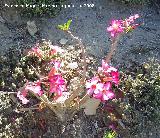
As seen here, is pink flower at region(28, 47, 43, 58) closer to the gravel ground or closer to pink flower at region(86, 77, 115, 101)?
the gravel ground

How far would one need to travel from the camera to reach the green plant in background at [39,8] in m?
5.14

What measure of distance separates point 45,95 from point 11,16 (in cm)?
143

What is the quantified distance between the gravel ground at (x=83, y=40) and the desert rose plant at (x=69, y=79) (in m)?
0.14

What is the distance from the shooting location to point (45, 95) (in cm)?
418

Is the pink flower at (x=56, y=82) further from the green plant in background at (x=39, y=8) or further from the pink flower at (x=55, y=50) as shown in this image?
the green plant in background at (x=39, y=8)

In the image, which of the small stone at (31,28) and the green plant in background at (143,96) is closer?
the green plant in background at (143,96)

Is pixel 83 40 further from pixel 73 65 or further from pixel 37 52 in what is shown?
pixel 37 52

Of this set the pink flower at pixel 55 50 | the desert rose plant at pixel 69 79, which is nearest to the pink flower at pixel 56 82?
the desert rose plant at pixel 69 79

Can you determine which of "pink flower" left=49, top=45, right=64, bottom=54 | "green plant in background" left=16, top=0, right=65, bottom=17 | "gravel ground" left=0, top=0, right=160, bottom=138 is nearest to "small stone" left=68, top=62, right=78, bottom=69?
→ "pink flower" left=49, top=45, right=64, bottom=54

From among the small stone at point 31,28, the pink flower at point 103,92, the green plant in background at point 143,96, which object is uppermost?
the small stone at point 31,28

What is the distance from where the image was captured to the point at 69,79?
464 centimetres

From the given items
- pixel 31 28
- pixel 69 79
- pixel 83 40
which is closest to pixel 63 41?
pixel 83 40

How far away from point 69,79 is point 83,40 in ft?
2.25

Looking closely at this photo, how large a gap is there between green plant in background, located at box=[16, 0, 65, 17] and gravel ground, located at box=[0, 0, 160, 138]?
0.26 ft
